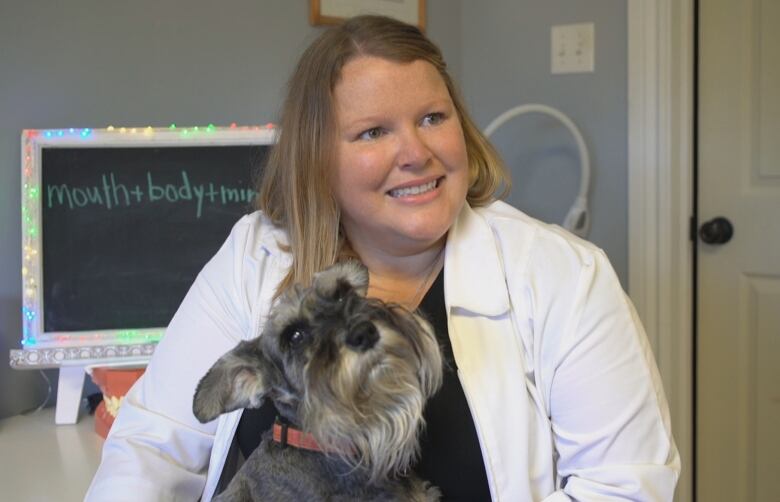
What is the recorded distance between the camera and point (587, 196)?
2.71 metres

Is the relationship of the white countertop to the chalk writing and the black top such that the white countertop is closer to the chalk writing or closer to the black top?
the chalk writing

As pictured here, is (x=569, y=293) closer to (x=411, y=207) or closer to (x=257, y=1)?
Result: (x=411, y=207)

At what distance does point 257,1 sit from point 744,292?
5.69 ft

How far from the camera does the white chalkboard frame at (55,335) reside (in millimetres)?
1941

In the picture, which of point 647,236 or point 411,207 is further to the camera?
point 647,236

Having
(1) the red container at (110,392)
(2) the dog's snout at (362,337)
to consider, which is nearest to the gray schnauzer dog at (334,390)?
(2) the dog's snout at (362,337)

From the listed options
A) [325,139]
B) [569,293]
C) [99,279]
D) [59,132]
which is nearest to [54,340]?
[99,279]

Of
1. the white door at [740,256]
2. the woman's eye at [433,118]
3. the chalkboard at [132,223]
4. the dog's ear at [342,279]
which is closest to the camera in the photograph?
the dog's ear at [342,279]

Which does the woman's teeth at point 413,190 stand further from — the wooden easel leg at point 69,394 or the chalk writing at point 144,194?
the wooden easel leg at point 69,394

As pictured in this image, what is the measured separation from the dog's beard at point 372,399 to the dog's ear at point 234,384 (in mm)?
91

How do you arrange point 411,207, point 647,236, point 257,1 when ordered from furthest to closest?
1. point 647,236
2. point 257,1
3. point 411,207

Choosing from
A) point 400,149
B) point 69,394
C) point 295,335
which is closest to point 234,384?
point 295,335

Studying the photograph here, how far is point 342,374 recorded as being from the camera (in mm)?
1161

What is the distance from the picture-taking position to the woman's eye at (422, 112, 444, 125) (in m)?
1.49
